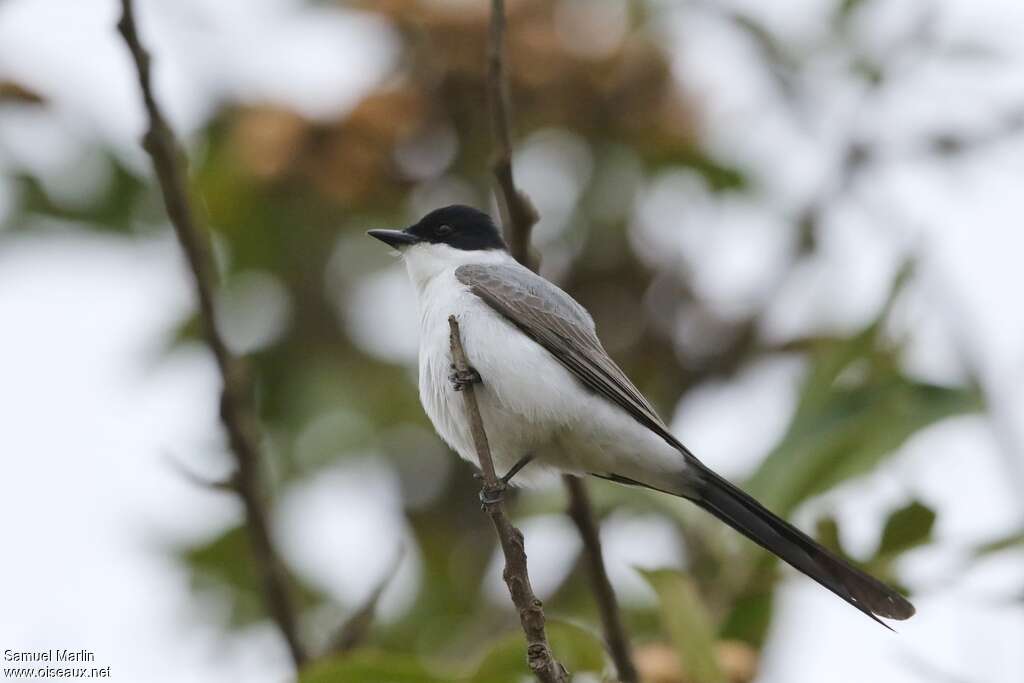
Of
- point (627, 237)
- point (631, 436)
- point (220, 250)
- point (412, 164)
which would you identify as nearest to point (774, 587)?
point (631, 436)

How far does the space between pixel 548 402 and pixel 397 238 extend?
0.96m

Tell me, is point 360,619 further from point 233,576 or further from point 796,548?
point 233,576

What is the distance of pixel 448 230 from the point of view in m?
4.29

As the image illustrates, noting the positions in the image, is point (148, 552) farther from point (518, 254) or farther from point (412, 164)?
point (518, 254)

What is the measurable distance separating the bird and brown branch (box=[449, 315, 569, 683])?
64 centimetres

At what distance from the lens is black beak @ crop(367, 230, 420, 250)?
13.8 feet

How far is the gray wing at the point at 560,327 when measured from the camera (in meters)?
3.57

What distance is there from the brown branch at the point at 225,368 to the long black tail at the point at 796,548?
1118 mm

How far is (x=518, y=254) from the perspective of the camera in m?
2.94

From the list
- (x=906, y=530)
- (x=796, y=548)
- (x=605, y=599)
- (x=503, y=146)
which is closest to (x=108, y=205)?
(x=503, y=146)

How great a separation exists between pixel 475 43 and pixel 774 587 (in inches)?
79.2

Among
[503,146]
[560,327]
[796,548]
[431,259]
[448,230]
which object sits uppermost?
[448,230]

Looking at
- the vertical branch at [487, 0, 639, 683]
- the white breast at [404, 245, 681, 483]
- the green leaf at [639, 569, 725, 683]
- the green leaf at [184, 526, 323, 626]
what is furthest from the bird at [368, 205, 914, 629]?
the green leaf at [184, 526, 323, 626]

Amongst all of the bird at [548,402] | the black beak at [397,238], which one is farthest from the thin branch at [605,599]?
the black beak at [397,238]
